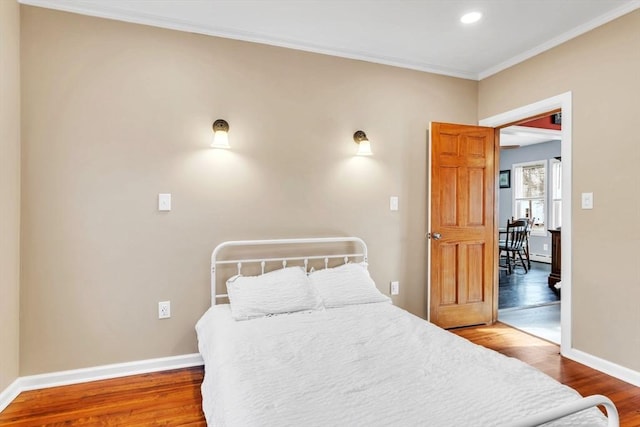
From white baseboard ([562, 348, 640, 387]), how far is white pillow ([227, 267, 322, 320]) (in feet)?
6.73

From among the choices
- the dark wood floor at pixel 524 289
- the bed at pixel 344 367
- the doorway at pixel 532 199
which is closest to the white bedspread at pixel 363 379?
the bed at pixel 344 367

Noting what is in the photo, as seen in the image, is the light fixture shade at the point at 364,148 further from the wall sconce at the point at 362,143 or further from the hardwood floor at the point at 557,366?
the hardwood floor at the point at 557,366

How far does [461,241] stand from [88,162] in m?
3.17

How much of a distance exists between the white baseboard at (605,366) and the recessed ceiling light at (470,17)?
262 cm

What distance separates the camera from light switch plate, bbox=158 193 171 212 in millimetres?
2627

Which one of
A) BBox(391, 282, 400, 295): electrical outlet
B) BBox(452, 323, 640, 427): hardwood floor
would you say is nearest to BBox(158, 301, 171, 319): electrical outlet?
BBox(391, 282, 400, 295): electrical outlet

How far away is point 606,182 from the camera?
258 centimetres

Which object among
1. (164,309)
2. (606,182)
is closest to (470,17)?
(606,182)

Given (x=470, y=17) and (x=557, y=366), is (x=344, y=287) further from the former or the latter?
(x=470, y=17)

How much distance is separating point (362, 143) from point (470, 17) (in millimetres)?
1192

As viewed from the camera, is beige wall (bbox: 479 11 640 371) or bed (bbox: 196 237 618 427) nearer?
bed (bbox: 196 237 618 427)

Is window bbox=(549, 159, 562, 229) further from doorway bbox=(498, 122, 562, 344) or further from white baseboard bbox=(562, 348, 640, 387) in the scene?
white baseboard bbox=(562, 348, 640, 387)

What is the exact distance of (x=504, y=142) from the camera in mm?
7301

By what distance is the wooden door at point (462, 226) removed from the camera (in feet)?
11.0
